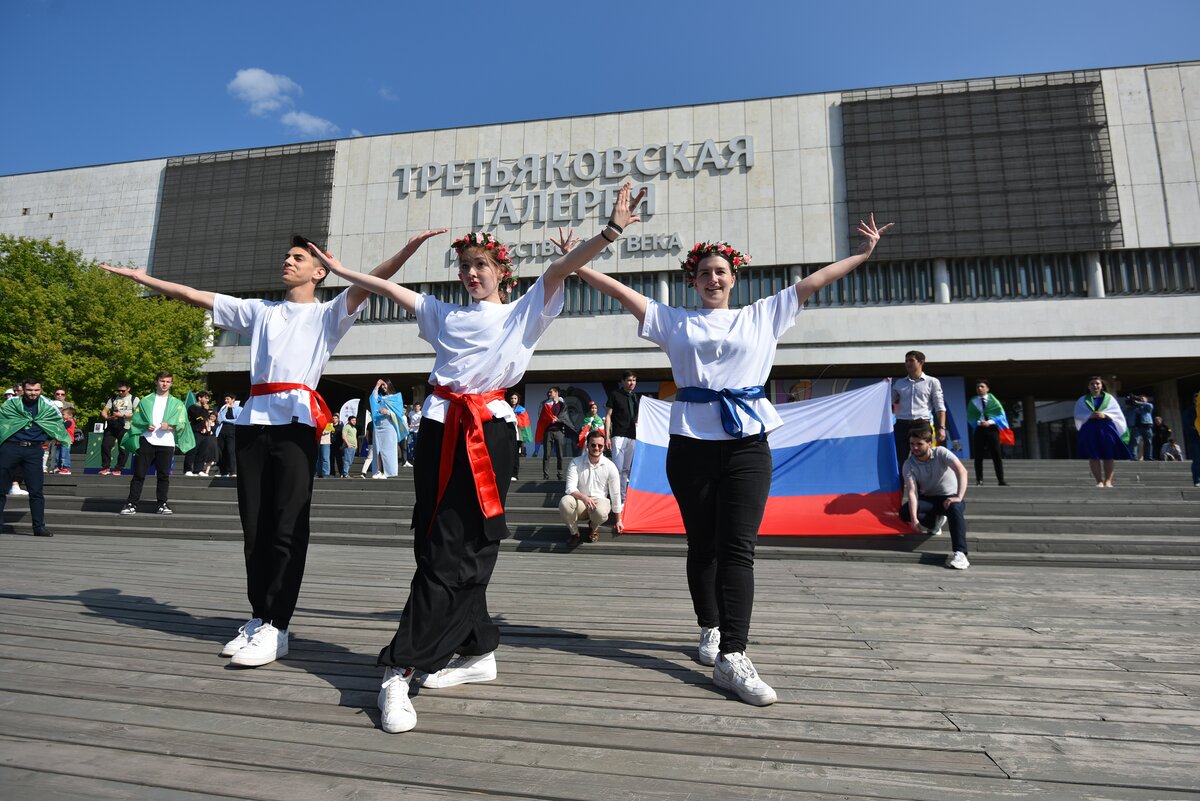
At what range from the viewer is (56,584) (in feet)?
16.3

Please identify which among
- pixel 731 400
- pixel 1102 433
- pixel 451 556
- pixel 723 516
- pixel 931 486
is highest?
pixel 1102 433

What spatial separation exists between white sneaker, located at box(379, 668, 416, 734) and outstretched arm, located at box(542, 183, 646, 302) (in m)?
1.68

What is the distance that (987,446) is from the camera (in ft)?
33.9

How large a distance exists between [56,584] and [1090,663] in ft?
21.8

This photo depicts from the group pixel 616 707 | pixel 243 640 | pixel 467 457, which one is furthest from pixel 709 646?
pixel 243 640

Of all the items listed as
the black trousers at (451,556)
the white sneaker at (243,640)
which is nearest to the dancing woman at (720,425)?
the black trousers at (451,556)

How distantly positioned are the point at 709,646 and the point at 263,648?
206 centimetres

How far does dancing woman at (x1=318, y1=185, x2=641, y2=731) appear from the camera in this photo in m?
2.70

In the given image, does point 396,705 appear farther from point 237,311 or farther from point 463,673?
point 237,311

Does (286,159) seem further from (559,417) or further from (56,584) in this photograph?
(56,584)

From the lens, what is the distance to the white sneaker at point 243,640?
10.1 feet

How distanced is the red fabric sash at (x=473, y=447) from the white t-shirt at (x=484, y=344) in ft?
0.15

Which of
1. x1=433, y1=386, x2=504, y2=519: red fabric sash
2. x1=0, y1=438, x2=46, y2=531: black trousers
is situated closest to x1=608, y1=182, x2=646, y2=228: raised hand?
x1=433, y1=386, x2=504, y2=519: red fabric sash

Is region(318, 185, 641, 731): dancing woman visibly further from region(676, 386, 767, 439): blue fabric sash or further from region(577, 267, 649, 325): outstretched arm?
region(676, 386, 767, 439): blue fabric sash
